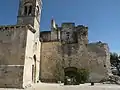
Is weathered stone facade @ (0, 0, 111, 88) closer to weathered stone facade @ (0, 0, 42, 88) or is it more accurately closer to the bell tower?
the bell tower

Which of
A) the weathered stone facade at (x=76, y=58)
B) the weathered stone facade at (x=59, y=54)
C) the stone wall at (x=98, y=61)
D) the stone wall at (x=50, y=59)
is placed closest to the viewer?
the weathered stone facade at (x=59, y=54)

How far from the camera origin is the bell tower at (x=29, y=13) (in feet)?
76.1

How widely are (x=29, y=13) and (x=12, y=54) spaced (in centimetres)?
1037

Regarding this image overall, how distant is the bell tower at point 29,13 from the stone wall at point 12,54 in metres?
6.70

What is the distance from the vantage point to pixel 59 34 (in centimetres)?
3400

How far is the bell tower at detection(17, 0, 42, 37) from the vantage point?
23.2m

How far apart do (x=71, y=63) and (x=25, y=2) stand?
1229cm

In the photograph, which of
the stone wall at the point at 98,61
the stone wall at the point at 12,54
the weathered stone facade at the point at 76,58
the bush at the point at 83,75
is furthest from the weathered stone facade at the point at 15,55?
the stone wall at the point at 98,61

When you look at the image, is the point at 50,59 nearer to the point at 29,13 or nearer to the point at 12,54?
the point at 29,13

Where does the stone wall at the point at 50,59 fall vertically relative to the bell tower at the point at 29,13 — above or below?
below

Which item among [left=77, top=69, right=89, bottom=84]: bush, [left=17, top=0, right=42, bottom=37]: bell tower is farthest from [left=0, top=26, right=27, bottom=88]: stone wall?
[left=77, top=69, right=89, bottom=84]: bush

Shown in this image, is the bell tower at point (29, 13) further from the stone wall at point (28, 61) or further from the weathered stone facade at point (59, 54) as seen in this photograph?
the stone wall at point (28, 61)

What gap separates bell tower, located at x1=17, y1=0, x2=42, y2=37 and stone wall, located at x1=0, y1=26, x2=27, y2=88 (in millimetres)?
6704

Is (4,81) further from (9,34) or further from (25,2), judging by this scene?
(25,2)
